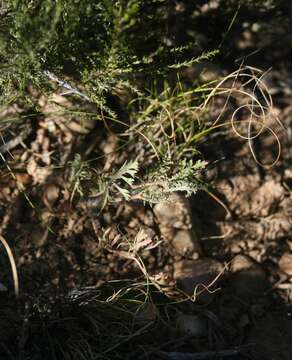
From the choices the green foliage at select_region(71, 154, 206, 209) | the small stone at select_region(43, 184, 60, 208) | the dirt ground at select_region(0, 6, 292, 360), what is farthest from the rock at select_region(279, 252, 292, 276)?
the small stone at select_region(43, 184, 60, 208)

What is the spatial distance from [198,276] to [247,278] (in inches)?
8.3

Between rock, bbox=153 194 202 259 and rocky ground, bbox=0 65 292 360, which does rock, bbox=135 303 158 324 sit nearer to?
rocky ground, bbox=0 65 292 360

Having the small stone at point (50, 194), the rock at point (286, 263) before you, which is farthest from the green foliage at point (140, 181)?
the rock at point (286, 263)

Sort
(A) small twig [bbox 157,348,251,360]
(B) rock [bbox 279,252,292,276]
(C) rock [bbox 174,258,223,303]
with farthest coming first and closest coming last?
(B) rock [bbox 279,252,292,276] → (C) rock [bbox 174,258,223,303] → (A) small twig [bbox 157,348,251,360]

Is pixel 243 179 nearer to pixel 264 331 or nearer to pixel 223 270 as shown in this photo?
pixel 223 270

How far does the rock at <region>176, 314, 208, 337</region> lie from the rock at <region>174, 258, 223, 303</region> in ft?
0.28

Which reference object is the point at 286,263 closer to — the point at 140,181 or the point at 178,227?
the point at 178,227

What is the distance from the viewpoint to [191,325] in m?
2.10

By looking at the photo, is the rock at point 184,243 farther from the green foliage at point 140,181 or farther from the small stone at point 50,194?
the small stone at point 50,194

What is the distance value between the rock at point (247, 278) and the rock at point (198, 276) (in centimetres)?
7

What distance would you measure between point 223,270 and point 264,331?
0.27 meters

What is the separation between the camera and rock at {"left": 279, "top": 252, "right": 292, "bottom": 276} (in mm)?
2312

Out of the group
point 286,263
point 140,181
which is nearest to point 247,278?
point 286,263

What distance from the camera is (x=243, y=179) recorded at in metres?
2.47
